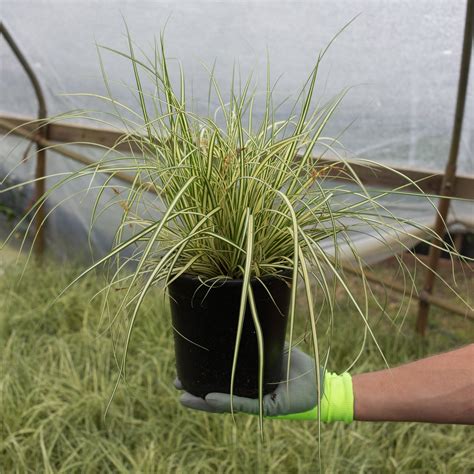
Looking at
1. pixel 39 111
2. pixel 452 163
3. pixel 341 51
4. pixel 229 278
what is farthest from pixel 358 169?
pixel 39 111

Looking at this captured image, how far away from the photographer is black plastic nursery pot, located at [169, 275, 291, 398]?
0.64 meters

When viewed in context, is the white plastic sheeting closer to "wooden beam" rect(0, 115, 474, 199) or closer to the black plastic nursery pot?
"wooden beam" rect(0, 115, 474, 199)

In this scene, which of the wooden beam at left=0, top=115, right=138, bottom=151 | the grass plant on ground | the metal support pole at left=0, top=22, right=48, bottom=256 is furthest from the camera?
the metal support pole at left=0, top=22, right=48, bottom=256

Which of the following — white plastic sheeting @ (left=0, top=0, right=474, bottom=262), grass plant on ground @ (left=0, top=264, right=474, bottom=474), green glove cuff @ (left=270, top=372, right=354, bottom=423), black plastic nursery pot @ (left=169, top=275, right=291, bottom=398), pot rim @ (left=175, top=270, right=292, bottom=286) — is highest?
white plastic sheeting @ (left=0, top=0, right=474, bottom=262)

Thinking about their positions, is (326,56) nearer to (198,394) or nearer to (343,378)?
(343,378)

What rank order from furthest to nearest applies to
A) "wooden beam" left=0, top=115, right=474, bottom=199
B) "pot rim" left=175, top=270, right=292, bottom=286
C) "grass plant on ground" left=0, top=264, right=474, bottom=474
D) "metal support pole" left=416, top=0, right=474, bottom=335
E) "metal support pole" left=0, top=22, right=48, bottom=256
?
"metal support pole" left=0, top=22, right=48, bottom=256, "wooden beam" left=0, top=115, right=474, bottom=199, "metal support pole" left=416, top=0, right=474, bottom=335, "grass plant on ground" left=0, top=264, right=474, bottom=474, "pot rim" left=175, top=270, right=292, bottom=286

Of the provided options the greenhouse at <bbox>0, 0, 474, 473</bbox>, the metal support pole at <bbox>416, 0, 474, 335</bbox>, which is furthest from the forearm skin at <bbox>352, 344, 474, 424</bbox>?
the metal support pole at <bbox>416, 0, 474, 335</bbox>

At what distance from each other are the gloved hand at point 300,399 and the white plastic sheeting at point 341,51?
3.31 ft

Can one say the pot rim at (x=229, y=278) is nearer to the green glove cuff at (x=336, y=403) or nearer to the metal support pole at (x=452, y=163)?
the green glove cuff at (x=336, y=403)

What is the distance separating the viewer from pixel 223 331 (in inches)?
26.0

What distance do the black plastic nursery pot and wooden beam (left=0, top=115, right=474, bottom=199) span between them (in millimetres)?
522

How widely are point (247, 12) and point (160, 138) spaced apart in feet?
4.13

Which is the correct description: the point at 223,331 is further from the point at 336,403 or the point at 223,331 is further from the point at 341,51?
the point at 341,51

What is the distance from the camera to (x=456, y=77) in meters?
1.70
